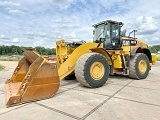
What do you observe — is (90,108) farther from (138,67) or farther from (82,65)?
(138,67)

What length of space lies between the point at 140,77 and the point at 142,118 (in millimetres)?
4010

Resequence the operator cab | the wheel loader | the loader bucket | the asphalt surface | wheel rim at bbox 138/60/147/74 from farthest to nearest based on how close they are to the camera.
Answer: wheel rim at bbox 138/60/147/74, the operator cab, the wheel loader, the loader bucket, the asphalt surface

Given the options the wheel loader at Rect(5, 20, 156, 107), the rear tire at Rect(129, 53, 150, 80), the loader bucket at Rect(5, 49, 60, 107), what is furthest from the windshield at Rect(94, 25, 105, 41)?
the loader bucket at Rect(5, 49, 60, 107)

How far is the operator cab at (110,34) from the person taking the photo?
21.5 ft

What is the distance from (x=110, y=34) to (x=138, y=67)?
169cm

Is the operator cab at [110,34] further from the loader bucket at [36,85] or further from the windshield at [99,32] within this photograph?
the loader bucket at [36,85]

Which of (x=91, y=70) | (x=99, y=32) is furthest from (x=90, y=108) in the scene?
(x=99, y=32)

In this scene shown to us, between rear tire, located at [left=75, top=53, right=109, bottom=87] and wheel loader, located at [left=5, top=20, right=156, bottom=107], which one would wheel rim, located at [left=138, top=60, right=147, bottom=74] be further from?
rear tire, located at [left=75, top=53, right=109, bottom=87]

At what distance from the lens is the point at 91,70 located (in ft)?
16.0

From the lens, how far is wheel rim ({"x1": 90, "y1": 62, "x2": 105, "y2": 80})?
194 inches

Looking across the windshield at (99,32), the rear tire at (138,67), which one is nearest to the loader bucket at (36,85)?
the windshield at (99,32)

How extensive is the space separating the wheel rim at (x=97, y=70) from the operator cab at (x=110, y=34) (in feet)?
5.32

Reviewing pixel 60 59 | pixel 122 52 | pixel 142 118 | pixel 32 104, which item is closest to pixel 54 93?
pixel 32 104

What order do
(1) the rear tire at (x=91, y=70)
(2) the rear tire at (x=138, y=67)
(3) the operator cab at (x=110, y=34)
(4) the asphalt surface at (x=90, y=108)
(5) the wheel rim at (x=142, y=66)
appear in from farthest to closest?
(5) the wheel rim at (x=142, y=66), (3) the operator cab at (x=110, y=34), (2) the rear tire at (x=138, y=67), (1) the rear tire at (x=91, y=70), (4) the asphalt surface at (x=90, y=108)
